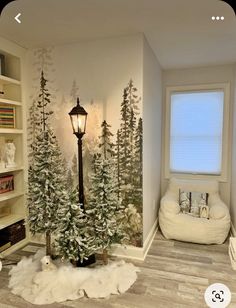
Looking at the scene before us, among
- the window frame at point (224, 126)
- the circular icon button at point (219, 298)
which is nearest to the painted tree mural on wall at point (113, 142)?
the window frame at point (224, 126)

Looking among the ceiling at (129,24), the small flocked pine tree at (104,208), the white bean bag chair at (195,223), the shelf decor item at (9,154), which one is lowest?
the white bean bag chair at (195,223)

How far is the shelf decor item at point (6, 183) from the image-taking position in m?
2.87

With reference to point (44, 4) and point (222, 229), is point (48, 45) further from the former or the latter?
point (222, 229)

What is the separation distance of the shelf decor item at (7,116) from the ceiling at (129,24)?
0.79 metres

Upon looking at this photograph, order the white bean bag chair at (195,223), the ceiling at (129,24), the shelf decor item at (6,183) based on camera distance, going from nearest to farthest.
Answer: the ceiling at (129,24) → the shelf decor item at (6,183) → the white bean bag chair at (195,223)

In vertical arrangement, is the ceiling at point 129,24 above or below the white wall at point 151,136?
above

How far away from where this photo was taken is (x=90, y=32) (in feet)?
8.16

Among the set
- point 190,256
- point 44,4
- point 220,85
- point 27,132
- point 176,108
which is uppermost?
point 44,4

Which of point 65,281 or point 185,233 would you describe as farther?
point 185,233

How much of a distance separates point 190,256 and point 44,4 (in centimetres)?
298

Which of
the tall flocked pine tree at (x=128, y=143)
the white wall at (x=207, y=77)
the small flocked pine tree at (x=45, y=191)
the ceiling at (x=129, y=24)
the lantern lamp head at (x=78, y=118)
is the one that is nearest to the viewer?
the ceiling at (x=129, y=24)

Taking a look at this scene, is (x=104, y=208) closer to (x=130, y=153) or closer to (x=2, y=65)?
(x=130, y=153)

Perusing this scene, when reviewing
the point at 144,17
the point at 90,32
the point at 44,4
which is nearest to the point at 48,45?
the point at 90,32

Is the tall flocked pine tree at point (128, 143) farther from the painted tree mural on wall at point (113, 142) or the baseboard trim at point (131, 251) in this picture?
the baseboard trim at point (131, 251)
